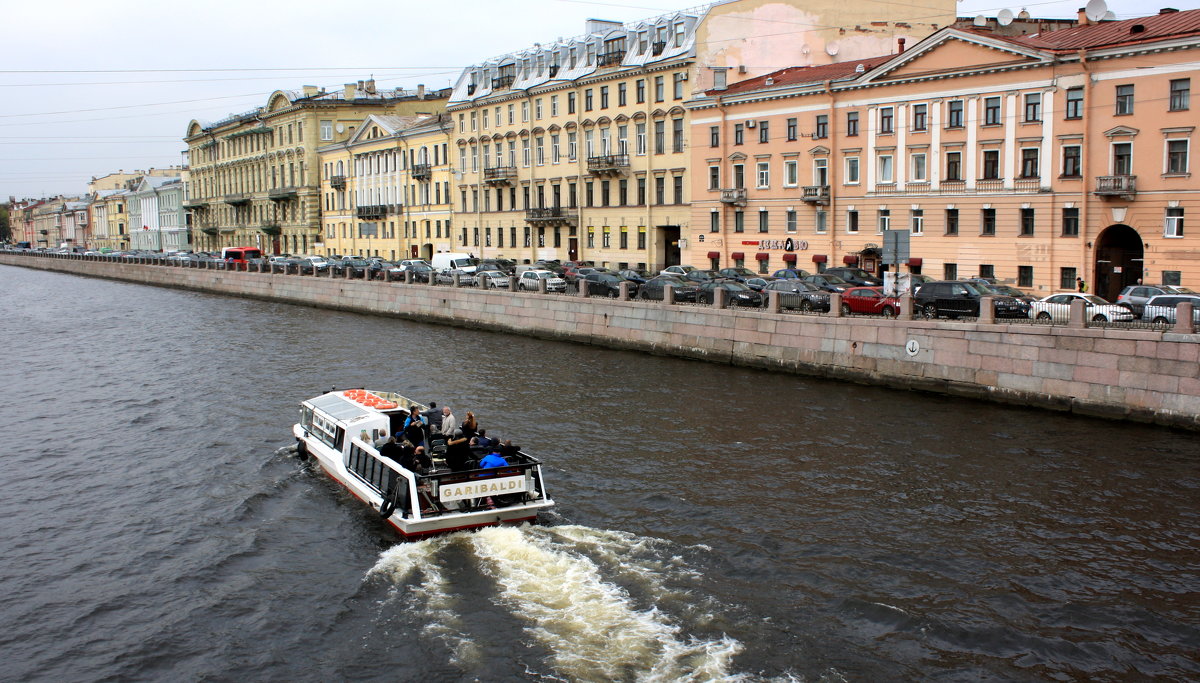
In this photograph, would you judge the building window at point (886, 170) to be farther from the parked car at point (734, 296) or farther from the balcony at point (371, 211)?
the balcony at point (371, 211)

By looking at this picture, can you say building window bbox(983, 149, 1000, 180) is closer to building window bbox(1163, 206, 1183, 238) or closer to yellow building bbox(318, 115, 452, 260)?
building window bbox(1163, 206, 1183, 238)

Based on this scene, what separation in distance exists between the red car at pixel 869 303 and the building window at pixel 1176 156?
37.7 feet

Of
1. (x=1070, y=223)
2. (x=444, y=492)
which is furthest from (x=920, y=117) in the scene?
(x=444, y=492)

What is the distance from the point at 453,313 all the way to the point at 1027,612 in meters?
30.7

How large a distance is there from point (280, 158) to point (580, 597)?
80.4m

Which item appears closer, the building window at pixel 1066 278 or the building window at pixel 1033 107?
the building window at pixel 1066 278

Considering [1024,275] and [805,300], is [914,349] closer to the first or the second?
[805,300]

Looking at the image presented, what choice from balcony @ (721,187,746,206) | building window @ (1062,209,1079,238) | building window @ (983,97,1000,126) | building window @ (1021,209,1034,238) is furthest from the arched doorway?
balcony @ (721,187,746,206)

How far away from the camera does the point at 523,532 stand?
44.6 ft

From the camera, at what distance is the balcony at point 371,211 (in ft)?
232

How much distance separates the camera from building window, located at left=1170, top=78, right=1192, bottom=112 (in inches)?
1219

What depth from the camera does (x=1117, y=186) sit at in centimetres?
3241

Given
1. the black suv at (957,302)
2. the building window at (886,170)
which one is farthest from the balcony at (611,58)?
the black suv at (957,302)

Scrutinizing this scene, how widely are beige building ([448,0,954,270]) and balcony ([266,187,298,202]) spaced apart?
Answer: 24.2m
